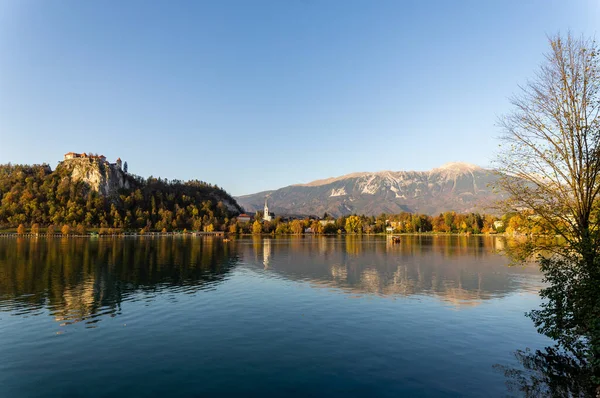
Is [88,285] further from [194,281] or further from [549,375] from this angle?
[549,375]

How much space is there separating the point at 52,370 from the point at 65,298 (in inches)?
929

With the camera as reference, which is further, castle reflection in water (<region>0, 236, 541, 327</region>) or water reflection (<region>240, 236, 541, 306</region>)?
water reflection (<region>240, 236, 541, 306</region>)

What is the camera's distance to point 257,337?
1116 inches

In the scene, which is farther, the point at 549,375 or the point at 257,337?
the point at 257,337

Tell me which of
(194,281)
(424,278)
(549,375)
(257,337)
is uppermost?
(257,337)

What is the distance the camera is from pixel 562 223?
25031mm

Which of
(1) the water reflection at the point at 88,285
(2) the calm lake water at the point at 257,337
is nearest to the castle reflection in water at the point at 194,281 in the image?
(1) the water reflection at the point at 88,285

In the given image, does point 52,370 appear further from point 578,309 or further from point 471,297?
point 471,297

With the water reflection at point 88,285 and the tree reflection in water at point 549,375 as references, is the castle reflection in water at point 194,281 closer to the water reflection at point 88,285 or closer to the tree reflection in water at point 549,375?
the water reflection at point 88,285

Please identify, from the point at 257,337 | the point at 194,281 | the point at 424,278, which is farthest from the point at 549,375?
the point at 194,281

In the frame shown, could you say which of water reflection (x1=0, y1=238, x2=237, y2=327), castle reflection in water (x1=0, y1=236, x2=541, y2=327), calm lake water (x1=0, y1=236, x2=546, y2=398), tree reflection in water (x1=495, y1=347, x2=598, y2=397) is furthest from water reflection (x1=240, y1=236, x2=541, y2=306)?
water reflection (x1=0, y1=238, x2=237, y2=327)

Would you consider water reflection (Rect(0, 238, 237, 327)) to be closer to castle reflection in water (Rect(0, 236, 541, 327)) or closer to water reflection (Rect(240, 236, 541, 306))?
castle reflection in water (Rect(0, 236, 541, 327))

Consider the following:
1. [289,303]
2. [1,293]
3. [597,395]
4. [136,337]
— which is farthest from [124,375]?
[1,293]

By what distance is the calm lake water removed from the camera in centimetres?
1992
